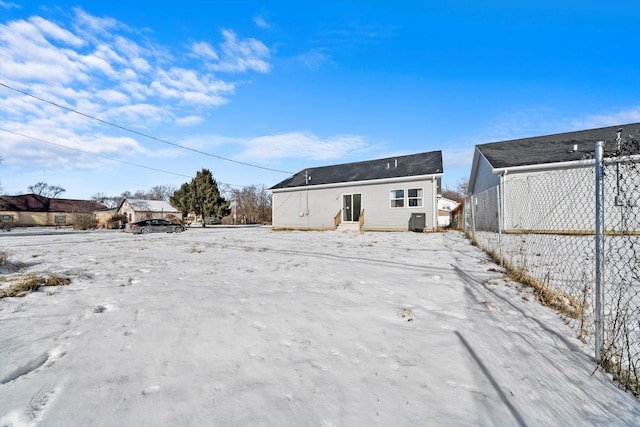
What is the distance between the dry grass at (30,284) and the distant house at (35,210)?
45.0 meters

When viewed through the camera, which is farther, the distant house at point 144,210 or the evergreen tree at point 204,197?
the distant house at point 144,210

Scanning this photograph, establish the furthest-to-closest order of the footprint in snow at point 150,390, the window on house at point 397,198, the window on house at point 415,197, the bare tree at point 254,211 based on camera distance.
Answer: the bare tree at point 254,211 < the window on house at point 397,198 < the window on house at point 415,197 < the footprint in snow at point 150,390

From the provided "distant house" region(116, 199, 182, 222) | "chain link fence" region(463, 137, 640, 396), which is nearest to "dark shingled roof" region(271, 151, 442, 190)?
"chain link fence" region(463, 137, 640, 396)

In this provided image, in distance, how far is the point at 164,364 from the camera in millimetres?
2219

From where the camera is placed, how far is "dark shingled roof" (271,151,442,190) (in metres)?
16.8

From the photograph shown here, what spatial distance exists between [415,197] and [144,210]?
135 ft

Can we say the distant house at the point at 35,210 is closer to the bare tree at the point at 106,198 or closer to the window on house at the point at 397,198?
the bare tree at the point at 106,198

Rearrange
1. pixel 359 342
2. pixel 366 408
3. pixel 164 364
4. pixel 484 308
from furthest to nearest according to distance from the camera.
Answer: pixel 484 308 < pixel 359 342 < pixel 164 364 < pixel 366 408

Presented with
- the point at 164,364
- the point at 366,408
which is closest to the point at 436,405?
the point at 366,408

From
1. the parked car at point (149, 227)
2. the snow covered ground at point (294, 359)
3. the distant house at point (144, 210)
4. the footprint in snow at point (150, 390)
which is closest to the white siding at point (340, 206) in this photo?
the parked car at point (149, 227)

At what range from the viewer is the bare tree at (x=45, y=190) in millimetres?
67125

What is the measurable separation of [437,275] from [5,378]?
5.04 m

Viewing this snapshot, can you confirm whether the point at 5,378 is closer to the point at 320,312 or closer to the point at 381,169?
the point at 320,312

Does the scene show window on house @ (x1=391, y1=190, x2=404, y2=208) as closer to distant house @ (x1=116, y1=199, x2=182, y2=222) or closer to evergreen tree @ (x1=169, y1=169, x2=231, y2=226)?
evergreen tree @ (x1=169, y1=169, x2=231, y2=226)
